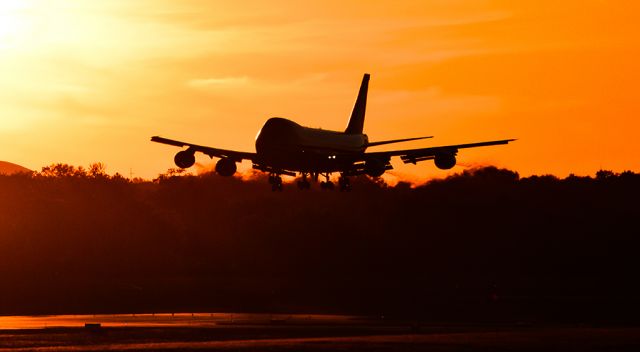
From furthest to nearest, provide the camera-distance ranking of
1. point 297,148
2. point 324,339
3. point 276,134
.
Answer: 1. point 297,148
2. point 276,134
3. point 324,339

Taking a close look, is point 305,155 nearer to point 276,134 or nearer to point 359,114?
point 276,134

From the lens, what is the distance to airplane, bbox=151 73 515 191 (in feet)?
440

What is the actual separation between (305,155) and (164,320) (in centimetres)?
2277

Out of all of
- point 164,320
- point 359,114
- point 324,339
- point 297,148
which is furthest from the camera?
point 359,114

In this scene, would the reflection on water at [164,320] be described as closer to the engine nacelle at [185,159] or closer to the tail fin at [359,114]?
the engine nacelle at [185,159]

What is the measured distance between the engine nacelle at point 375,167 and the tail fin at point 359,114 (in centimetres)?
2322

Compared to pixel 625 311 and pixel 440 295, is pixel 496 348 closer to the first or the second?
pixel 625 311

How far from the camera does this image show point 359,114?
6403 inches

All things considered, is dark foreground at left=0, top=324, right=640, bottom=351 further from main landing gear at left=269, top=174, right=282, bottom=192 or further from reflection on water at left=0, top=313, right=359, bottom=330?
main landing gear at left=269, top=174, right=282, bottom=192

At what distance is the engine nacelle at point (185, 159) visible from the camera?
454ft

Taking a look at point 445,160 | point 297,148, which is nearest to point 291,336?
point 297,148

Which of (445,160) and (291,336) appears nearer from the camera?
(291,336)

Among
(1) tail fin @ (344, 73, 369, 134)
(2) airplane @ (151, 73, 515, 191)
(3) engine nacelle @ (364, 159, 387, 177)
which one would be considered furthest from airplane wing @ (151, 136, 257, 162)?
(1) tail fin @ (344, 73, 369, 134)

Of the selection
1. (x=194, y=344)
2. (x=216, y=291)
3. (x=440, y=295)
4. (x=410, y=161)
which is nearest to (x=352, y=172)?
(x=410, y=161)
